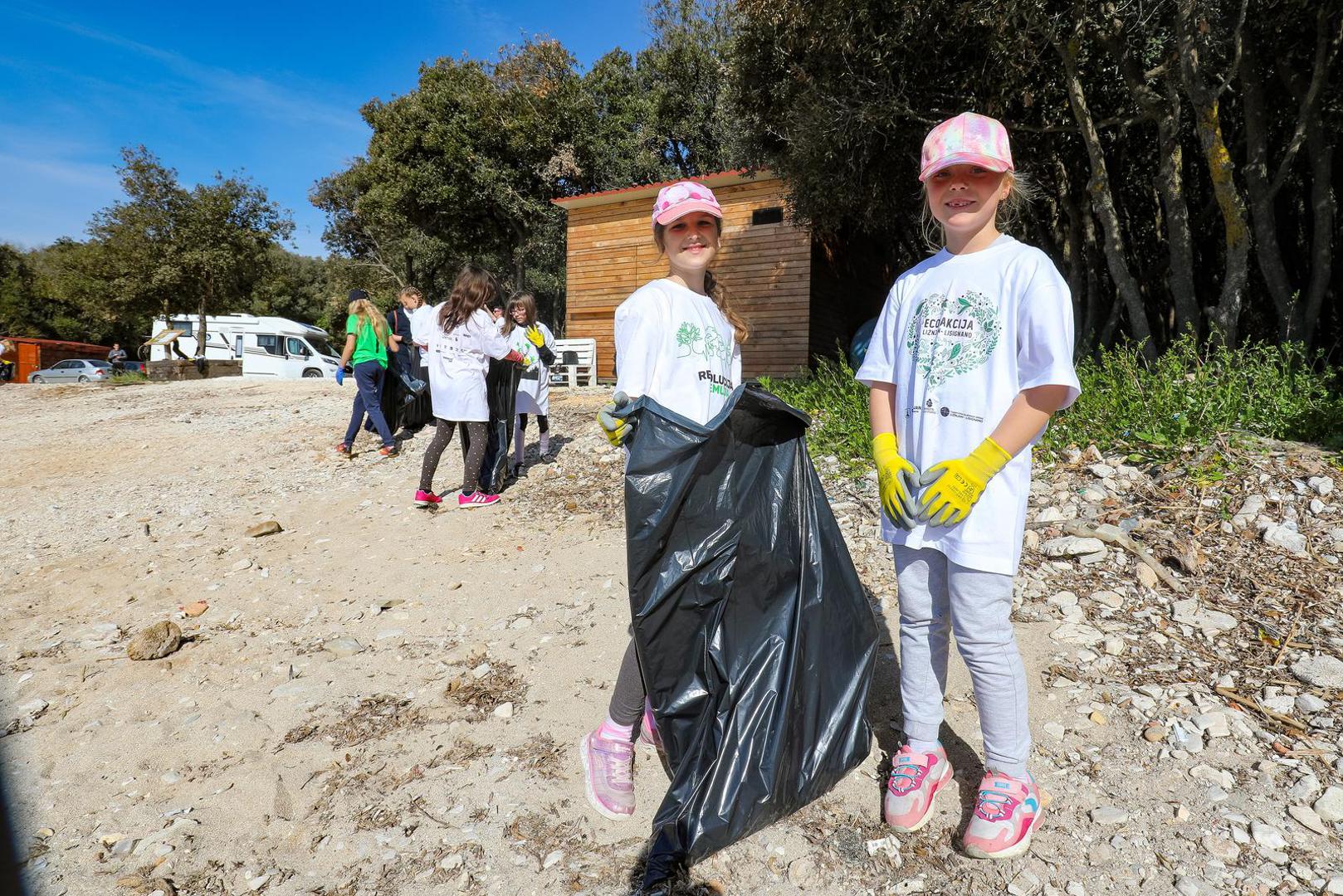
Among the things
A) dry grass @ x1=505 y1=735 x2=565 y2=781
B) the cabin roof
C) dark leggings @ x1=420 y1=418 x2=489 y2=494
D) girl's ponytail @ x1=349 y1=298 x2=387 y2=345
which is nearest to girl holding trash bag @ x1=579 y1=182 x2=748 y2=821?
dry grass @ x1=505 y1=735 x2=565 y2=781

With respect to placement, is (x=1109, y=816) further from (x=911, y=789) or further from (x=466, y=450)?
(x=466, y=450)

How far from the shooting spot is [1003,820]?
72.8 inches

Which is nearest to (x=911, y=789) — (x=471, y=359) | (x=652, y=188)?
(x=471, y=359)

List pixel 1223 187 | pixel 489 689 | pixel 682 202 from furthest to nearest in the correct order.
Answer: pixel 1223 187
pixel 489 689
pixel 682 202

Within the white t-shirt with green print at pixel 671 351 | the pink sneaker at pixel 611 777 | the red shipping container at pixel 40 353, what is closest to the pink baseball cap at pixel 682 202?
the white t-shirt with green print at pixel 671 351

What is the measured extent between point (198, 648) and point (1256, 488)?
5.42m

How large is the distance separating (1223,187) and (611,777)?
7024mm

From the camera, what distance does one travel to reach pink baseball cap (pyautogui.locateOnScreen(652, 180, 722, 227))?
2116 mm

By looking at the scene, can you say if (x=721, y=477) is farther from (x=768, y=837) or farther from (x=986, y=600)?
(x=768, y=837)

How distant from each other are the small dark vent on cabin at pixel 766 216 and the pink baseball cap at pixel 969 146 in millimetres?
12062

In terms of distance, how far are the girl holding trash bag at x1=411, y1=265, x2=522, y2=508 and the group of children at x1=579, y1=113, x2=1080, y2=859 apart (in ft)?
11.4

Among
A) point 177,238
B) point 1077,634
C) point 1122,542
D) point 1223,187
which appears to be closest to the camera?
point 1077,634

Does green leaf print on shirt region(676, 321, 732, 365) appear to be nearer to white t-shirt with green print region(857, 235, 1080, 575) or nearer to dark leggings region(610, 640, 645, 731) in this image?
white t-shirt with green print region(857, 235, 1080, 575)

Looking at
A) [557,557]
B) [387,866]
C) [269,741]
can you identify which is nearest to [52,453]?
[557,557]
